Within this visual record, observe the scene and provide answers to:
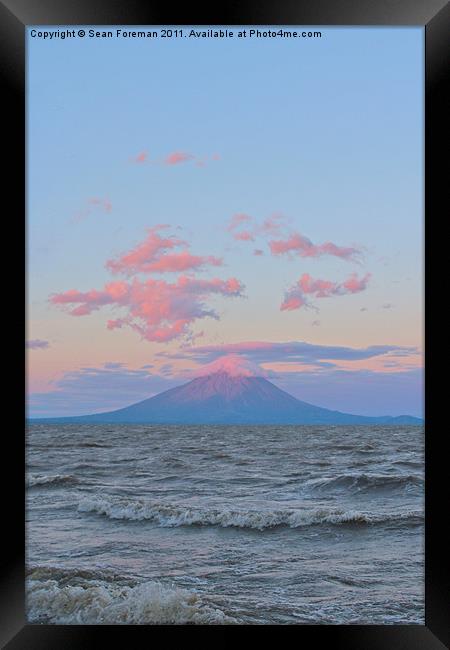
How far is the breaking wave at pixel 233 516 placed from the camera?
486 centimetres

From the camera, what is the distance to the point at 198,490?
643cm

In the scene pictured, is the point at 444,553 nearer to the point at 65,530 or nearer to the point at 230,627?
the point at 230,627

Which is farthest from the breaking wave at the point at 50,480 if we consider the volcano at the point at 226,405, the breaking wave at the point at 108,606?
the breaking wave at the point at 108,606

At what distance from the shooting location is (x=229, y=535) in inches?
189

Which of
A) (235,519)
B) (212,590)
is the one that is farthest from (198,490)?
(212,590)

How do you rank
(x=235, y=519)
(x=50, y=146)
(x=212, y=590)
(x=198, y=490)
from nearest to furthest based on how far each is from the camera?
(x=212, y=590)
(x=235, y=519)
(x=198, y=490)
(x=50, y=146)

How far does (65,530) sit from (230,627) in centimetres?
398

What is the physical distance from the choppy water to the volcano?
0.67m

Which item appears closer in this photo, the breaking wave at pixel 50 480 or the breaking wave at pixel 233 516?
the breaking wave at pixel 233 516

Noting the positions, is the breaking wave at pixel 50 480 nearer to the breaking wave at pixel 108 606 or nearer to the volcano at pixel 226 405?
the volcano at pixel 226 405

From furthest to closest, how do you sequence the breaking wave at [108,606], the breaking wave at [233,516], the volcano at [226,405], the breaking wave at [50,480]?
the volcano at [226,405] < the breaking wave at [50,480] < the breaking wave at [233,516] < the breaking wave at [108,606]

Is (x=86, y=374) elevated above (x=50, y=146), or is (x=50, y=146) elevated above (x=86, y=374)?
(x=50, y=146)

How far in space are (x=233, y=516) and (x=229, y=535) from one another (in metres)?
0.29

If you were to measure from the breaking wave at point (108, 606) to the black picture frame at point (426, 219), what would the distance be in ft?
3.08
